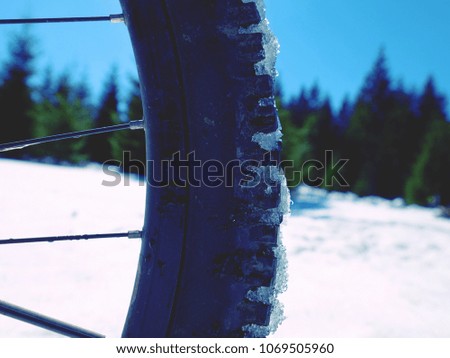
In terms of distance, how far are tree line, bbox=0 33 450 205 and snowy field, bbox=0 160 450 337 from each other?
24.2ft

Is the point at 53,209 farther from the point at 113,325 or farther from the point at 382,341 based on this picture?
the point at 382,341

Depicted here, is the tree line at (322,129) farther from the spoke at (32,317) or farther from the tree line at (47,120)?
the spoke at (32,317)

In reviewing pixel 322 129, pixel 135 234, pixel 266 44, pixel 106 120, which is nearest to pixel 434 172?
pixel 322 129

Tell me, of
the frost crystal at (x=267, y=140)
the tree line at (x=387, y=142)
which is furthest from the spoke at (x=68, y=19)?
the tree line at (x=387, y=142)

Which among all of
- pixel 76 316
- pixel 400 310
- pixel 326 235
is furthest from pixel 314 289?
pixel 326 235

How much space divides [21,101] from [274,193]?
19.0 metres

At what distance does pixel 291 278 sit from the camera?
2580mm

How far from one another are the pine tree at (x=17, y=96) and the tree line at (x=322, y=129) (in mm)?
43

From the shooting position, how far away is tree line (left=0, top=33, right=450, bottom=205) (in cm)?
1433

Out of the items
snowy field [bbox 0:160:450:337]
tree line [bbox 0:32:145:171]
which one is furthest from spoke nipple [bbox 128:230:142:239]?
tree line [bbox 0:32:145:171]

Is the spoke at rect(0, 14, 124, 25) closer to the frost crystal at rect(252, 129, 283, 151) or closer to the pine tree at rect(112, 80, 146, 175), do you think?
the frost crystal at rect(252, 129, 283, 151)

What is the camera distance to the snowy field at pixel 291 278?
176cm

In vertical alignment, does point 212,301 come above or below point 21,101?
below

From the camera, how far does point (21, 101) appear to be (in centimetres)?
1631
